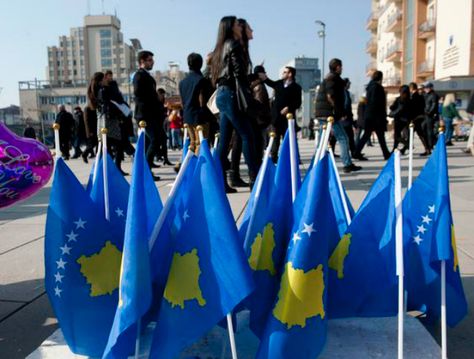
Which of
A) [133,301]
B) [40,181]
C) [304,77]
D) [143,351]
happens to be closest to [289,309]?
[133,301]

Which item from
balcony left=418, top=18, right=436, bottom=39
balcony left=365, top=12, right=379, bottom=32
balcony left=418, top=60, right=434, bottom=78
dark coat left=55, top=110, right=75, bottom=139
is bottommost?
dark coat left=55, top=110, right=75, bottom=139

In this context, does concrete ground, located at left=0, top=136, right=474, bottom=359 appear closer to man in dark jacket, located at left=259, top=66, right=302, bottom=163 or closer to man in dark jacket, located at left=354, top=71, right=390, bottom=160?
man in dark jacket, located at left=259, top=66, right=302, bottom=163

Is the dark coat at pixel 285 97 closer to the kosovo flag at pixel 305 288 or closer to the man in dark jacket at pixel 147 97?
the man in dark jacket at pixel 147 97

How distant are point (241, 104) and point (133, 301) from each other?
3942 mm

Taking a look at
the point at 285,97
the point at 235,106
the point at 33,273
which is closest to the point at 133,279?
the point at 33,273

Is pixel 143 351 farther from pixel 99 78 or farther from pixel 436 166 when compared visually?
pixel 99 78

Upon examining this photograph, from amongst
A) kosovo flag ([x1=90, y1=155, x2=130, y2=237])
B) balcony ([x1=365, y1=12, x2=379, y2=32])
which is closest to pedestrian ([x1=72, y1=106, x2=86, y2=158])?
kosovo flag ([x1=90, y1=155, x2=130, y2=237])

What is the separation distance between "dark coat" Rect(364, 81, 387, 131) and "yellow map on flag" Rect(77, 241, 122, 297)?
8.15 meters

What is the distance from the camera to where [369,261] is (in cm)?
201

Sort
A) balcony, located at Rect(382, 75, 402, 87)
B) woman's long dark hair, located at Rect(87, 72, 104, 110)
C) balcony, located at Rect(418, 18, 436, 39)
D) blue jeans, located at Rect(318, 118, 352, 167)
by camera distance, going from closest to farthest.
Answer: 1. blue jeans, located at Rect(318, 118, 352, 167)
2. woman's long dark hair, located at Rect(87, 72, 104, 110)
3. balcony, located at Rect(418, 18, 436, 39)
4. balcony, located at Rect(382, 75, 402, 87)

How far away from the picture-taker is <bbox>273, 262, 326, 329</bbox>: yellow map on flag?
1700 millimetres

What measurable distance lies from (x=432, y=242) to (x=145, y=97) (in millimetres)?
5934

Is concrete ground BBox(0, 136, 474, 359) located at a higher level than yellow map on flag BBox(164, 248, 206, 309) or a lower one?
lower

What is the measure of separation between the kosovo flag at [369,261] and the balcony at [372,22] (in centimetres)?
6274
